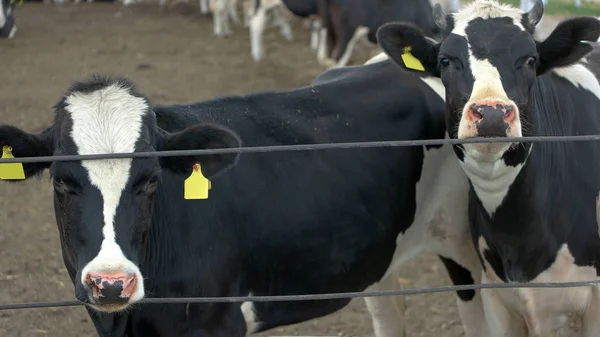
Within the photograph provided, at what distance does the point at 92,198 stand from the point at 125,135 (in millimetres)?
276

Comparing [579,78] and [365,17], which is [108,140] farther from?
[365,17]

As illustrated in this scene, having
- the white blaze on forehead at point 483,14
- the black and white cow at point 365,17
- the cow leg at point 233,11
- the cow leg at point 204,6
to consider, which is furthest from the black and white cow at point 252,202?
the cow leg at point 204,6

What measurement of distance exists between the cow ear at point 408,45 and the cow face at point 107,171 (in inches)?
42.3

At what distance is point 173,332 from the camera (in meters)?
3.45

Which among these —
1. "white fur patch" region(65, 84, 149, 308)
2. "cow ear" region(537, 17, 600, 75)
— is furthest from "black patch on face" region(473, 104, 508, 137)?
"white fur patch" region(65, 84, 149, 308)

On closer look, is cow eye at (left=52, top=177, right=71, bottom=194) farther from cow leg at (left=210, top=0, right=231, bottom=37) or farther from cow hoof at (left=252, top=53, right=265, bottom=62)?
cow leg at (left=210, top=0, right=231, bottom=37)

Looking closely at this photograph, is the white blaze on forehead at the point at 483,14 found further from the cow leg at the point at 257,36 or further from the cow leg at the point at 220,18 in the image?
the cow leg at the point at 220,18

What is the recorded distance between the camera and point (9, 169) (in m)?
3.19

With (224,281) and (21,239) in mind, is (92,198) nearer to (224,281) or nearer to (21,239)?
(224,281)

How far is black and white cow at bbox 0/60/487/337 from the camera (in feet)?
9.94

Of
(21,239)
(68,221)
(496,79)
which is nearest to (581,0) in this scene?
(21,239)

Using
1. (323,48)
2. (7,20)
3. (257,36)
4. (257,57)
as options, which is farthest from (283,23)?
(7,20)

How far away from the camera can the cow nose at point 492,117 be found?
128 inches

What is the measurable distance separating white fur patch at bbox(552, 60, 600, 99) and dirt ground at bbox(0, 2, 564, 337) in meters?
1.74
